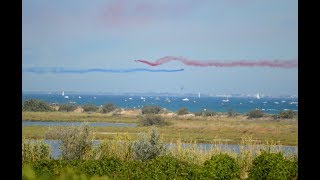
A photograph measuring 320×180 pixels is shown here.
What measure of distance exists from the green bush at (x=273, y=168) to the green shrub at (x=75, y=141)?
4.85 meters

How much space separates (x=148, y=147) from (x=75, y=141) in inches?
79.9

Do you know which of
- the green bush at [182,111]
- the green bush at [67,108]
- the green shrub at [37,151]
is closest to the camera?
the green shrub at [37,151]

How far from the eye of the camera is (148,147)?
10953 millimetres

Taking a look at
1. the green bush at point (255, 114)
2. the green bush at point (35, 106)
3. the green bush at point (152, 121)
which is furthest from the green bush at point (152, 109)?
the green bush at point (35, 106)

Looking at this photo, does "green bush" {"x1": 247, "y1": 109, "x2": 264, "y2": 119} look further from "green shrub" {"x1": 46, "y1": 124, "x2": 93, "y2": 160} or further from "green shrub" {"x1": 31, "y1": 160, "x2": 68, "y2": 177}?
"green shrub" {"x1": 31, "y1": 160, "x2": 68, "y2": 177}

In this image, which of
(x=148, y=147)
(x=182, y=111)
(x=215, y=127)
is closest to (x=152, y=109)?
(x=182, y=111)

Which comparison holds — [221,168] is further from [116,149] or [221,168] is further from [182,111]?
[182,111]

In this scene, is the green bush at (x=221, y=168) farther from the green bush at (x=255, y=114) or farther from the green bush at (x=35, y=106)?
the green bush at (x=255, y=114)

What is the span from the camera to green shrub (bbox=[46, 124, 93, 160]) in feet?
38.5

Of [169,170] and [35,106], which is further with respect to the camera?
[35,106]

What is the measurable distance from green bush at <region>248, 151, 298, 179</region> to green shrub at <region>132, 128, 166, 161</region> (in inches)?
119

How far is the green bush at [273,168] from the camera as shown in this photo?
7961 millimetres

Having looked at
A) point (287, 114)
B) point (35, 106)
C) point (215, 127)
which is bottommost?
point (215, 127)

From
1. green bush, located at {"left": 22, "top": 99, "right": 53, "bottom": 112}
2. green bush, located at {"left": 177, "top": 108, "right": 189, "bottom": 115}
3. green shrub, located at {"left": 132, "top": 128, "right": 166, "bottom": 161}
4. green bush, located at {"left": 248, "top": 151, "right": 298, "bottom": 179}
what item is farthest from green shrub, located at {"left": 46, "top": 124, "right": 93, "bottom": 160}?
green bush, located at {"left": 177, "top": 108, "right": 189, "bottom": 115}
